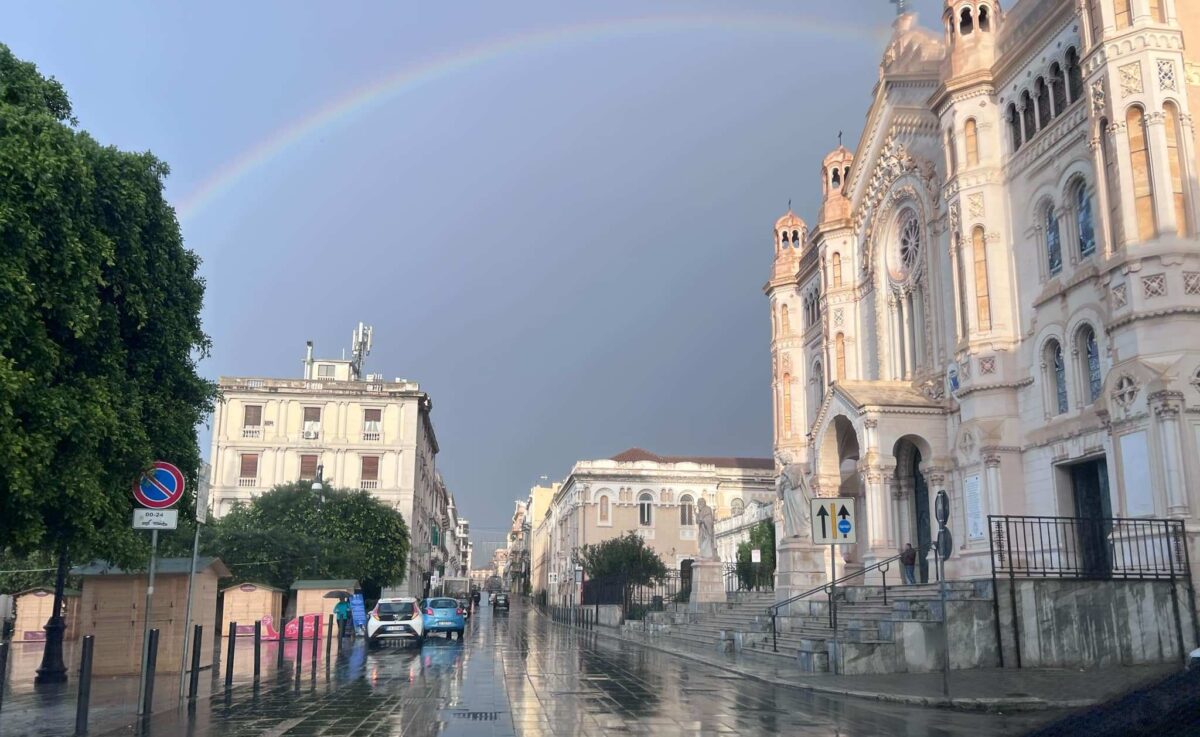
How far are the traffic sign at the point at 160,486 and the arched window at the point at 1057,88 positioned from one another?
21021 millimetres

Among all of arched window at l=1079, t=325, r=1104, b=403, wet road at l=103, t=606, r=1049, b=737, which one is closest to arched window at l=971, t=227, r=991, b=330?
arched window at l=1079, t=325, r=1104, b=403

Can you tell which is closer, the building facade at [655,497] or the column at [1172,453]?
the column at [1172,453]

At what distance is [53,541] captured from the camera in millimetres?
12219

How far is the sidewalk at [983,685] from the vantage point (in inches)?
489

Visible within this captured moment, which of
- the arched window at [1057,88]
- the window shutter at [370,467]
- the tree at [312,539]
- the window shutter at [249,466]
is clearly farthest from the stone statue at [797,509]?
the window shutter at [249,466]

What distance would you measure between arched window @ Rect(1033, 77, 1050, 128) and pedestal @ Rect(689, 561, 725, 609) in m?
18.0

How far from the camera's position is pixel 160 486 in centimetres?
1243

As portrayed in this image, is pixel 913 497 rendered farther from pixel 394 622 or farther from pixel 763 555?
pixel 763 555

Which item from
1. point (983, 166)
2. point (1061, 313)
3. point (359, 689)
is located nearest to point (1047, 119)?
point (983, 166)

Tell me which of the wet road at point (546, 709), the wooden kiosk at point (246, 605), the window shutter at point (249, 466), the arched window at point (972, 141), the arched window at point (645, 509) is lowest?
the wet road at point (546, 709)

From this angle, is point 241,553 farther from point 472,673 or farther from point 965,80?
point 965,80

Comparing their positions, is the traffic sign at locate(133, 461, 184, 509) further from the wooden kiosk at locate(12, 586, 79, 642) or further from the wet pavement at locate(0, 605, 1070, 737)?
the wooden kiosk at locate(12, 586, 79, 642)

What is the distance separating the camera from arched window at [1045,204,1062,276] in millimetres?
22672

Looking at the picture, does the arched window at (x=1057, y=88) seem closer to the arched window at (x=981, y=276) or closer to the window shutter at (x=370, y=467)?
the arched window at (x=981, y=276)
